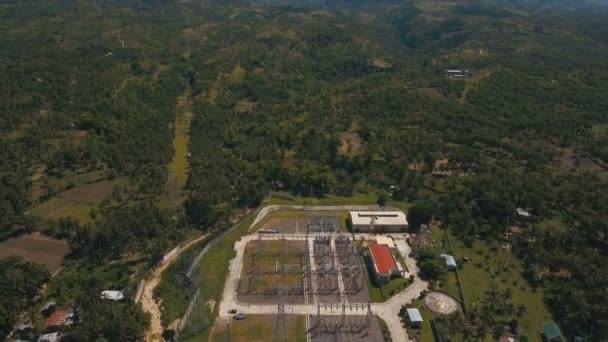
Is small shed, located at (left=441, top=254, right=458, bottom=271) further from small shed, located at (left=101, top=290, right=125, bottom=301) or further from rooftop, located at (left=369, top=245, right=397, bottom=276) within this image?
small shed, located at (left=101, top=290, right=125, bottom=301)

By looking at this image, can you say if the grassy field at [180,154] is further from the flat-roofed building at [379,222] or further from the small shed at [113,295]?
the flat-roofed building at [379,222]

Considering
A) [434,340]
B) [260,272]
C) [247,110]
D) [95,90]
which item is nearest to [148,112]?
[95,90]

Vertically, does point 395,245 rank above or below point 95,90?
below

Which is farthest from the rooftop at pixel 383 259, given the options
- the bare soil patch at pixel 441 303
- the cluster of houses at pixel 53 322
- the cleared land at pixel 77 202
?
the cleared land at pixel 77 202

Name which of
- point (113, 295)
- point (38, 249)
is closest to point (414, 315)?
point (113, 295)

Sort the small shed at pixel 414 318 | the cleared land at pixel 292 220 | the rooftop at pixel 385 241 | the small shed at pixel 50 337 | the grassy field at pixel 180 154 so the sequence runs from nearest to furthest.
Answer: the small shed at pixel 50 337 → the small shed at pixel 414 318 → the rooftop at pixel 385 241 → the cleared land at pixel 292 220 → the grassy field at pixel 180 154

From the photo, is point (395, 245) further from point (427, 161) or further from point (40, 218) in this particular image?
point (40, 218)
